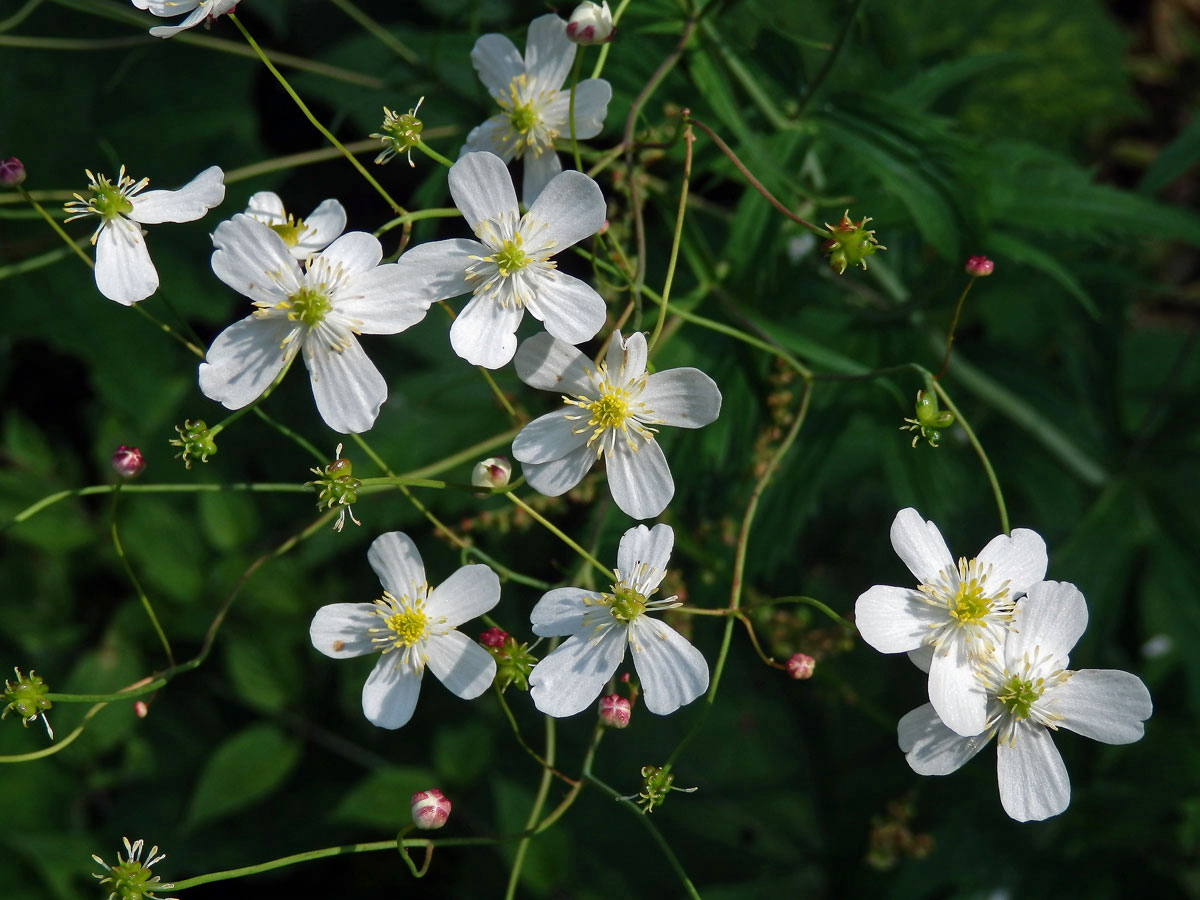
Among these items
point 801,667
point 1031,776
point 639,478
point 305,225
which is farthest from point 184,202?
point 1031,776

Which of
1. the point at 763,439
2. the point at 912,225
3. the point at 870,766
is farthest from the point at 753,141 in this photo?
the point at 870,766

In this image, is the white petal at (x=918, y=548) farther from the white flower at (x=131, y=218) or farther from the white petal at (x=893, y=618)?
the white flower at (x=131, y=218)

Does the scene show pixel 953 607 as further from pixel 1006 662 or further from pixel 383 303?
pixel 383 303

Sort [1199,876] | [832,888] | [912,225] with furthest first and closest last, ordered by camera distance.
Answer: [832,888]
[1199,876]
[912,225]

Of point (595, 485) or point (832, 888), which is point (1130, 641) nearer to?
point (832, 888)

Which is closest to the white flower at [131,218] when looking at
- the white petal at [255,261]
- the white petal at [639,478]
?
the white petal at [255,261]

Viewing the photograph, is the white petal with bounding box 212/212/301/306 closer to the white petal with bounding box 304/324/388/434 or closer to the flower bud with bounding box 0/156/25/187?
the white petal with bounding box 304/324/388/434

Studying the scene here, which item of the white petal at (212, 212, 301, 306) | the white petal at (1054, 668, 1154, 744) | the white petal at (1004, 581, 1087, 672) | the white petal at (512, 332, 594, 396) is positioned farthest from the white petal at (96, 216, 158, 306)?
the white petal at (1054, 668, 1154, 744)
